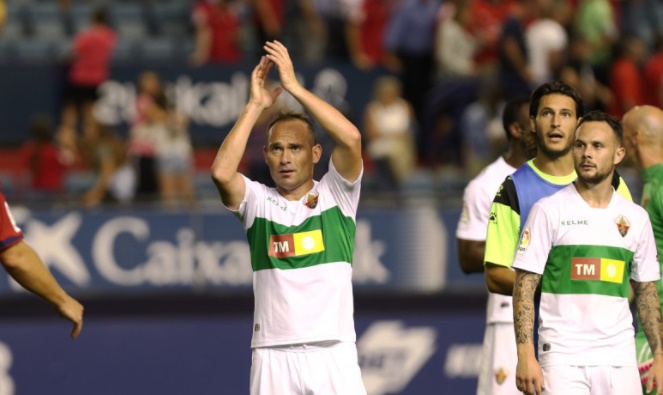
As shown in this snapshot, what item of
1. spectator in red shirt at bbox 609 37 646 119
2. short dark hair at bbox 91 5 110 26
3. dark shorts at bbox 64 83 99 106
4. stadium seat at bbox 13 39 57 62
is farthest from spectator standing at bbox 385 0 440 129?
stadium seat at bbox 13 39 57 62

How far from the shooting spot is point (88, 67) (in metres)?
18.8

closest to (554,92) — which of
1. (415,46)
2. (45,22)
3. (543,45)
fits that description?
(543,45)

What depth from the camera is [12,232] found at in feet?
23.6

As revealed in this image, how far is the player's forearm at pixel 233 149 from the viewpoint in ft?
23.8

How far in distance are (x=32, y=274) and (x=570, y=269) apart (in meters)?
2.64

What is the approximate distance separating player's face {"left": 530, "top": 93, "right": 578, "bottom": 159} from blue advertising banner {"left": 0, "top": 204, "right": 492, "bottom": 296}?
5.75m

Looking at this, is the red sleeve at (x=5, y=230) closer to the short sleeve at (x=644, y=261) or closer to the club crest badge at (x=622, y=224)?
the club crest badge at (x=622, y=224)

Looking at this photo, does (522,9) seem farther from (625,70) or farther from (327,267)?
(327,267)

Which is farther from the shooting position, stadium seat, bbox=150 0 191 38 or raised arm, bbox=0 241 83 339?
stadium seat, bbox=150 0 191 38

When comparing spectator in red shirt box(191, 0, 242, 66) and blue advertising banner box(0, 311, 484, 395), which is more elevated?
spectator in red shirt box(191, 0, 242, 66)

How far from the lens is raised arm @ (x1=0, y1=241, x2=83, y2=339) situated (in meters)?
7.18

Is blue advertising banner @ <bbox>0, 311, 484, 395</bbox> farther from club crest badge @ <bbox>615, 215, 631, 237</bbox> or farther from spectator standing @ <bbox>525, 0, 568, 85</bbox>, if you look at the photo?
spectator standing @ <bbox>525, 0, 568, 85</bbox>

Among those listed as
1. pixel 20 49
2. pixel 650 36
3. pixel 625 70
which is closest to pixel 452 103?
pixel 625 70

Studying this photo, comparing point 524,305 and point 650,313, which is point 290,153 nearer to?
point 524,305
